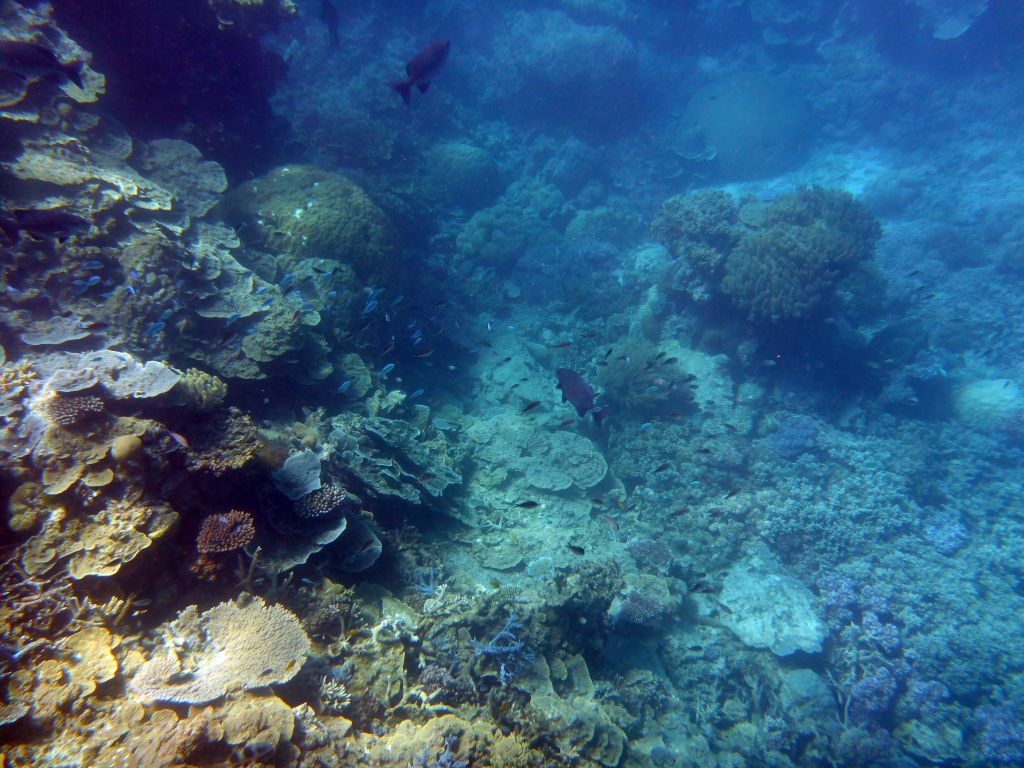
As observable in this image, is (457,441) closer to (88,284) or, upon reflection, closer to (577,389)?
(577,389)

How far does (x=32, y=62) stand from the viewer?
5844mm

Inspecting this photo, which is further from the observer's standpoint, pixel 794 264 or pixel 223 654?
pixel 794 264

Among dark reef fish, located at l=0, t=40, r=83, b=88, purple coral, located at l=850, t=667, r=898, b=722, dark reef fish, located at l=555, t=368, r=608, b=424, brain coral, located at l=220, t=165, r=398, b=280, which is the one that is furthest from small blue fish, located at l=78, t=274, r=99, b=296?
purple coral, located at l=850, t=667, r=898, b=722

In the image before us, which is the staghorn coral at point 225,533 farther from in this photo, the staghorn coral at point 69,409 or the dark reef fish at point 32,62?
the dark reef fish at point 32,62

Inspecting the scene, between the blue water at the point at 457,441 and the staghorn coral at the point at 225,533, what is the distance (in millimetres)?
29

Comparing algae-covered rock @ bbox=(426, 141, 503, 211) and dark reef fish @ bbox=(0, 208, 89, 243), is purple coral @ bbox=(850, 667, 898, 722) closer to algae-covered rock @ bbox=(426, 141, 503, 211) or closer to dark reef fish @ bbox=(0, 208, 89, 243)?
dark reef fish @ bbox=(0, 208, 89, 243)

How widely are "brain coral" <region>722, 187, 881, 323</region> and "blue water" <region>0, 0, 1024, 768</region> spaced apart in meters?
0.07

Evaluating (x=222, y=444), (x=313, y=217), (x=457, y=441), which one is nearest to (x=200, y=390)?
(x=222, y=444)

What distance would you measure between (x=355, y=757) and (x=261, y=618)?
46.4 inches

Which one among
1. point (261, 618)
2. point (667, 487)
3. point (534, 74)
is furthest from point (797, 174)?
point (261, 618)

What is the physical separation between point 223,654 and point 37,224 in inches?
206

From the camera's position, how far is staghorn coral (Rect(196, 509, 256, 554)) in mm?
3684

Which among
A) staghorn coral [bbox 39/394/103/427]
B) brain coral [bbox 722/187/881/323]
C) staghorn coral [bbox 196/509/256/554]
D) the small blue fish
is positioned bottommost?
staghorn coral [bbox 196/509/256/554]

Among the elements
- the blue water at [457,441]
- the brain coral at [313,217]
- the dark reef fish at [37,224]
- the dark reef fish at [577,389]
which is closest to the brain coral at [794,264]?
the blue water at [457,441]
